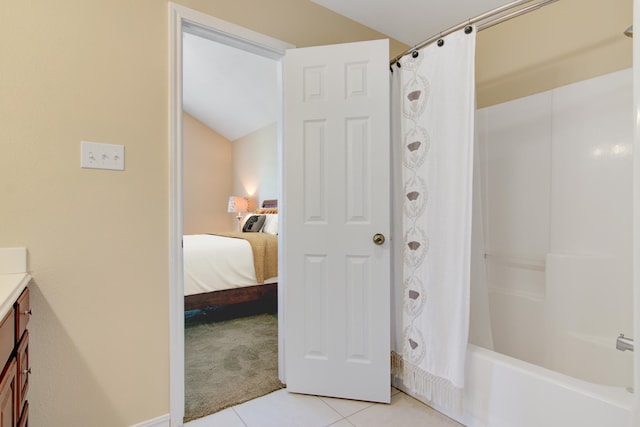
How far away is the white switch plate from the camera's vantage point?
4.47 ft

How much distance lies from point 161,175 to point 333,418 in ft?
5.07

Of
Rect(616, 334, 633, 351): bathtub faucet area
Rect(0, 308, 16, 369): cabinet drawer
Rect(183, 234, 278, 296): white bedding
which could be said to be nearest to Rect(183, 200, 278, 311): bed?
Rect(183, 234, 278, 296): white bedding

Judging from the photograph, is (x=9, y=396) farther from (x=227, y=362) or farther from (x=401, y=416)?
(x=401, y=416)

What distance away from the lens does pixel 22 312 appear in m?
1.09

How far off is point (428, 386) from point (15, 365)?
1.75 metres

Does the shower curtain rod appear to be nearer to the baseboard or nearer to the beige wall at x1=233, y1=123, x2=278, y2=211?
the baseboard

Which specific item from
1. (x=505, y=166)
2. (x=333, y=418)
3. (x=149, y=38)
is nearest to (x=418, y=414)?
(x=333, y=418)

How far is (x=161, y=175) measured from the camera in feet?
5.06

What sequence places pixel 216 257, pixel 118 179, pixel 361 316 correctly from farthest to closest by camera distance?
1. pixel 216 257
2. pixel 361 316
3. pixel 118 179

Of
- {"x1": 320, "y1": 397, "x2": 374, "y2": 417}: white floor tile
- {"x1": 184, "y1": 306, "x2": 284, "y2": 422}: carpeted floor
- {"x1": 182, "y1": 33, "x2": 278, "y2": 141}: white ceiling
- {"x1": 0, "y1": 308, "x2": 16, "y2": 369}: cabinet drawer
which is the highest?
{"x1": 182, "y1": 33, "x2": 278, "y2": 141}: white ceiling

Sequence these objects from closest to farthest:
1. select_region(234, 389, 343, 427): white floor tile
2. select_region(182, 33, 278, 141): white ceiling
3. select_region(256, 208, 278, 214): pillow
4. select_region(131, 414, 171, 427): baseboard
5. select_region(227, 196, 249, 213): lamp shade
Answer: select_region(131, 414, 171, 427): baseboard, select_region(234, 389, 343, 427): white floor tile, select_region(182, 33, 278, 141): white ceiling, select_region(256, 208, 278, 214): pillow, select_region(227, 196, 249, 213): lamp shade

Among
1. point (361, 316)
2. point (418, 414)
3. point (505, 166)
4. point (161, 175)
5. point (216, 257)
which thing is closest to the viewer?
point (161, 175)

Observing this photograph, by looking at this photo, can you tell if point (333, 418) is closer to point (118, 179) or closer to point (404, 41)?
point (118, 179)

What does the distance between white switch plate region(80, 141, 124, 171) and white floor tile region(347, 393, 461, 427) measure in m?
1.74
